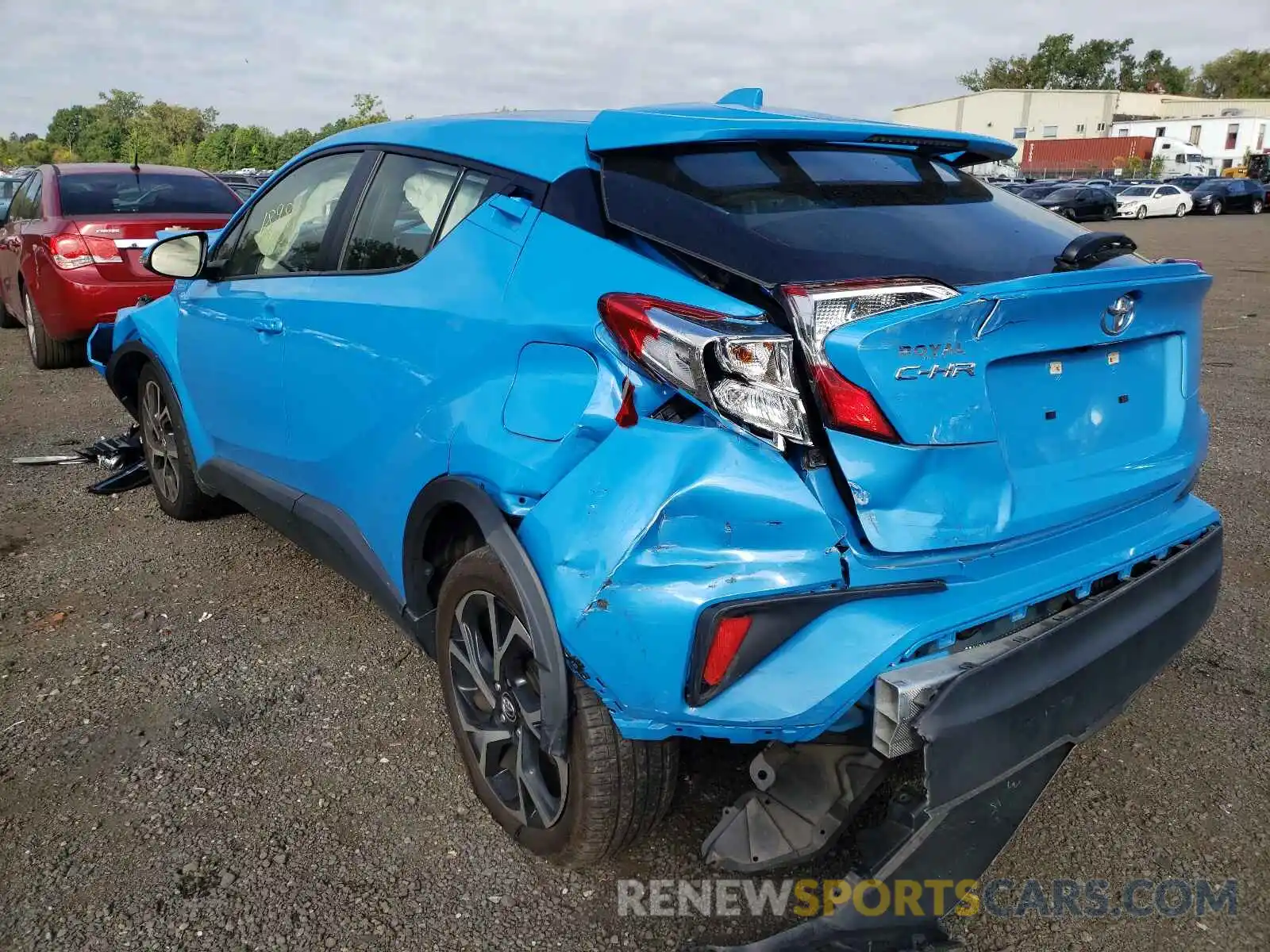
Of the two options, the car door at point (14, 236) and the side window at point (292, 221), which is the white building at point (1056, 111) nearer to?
the car door at point (14, 236)

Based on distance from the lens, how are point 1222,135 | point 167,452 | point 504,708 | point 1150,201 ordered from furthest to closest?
1. point 1222,135
2. point 1150,201
3. point 167,452
4. point 504,708

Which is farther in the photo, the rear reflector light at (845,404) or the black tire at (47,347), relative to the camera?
the black tire at (47,347)

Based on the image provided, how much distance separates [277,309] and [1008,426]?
2.33m

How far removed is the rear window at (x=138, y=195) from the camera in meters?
7.79

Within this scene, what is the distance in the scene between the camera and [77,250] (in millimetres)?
7324

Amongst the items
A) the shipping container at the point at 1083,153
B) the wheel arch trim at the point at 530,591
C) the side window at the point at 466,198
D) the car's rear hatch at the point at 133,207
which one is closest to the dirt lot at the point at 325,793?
the wheel arch trim at the point at 530,591

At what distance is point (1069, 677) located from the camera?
6.55 ft

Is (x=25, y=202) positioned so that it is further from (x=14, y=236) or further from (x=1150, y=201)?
(x=1150, y=201)

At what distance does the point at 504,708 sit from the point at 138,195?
727cm

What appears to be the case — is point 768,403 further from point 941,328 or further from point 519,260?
point 519,260

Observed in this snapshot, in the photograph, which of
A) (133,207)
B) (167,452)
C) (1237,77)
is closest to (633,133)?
(167,452)

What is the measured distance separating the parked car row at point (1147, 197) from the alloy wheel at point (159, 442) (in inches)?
1191

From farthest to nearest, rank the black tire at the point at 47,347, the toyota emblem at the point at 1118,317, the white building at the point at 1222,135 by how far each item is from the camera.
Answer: the white building at the point at 1222,135 < the black tire at the point at 47,347 < the toyota emblem at the point at 1118,317

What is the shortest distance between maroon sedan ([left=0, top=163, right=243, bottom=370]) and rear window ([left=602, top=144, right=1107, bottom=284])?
639 cm
